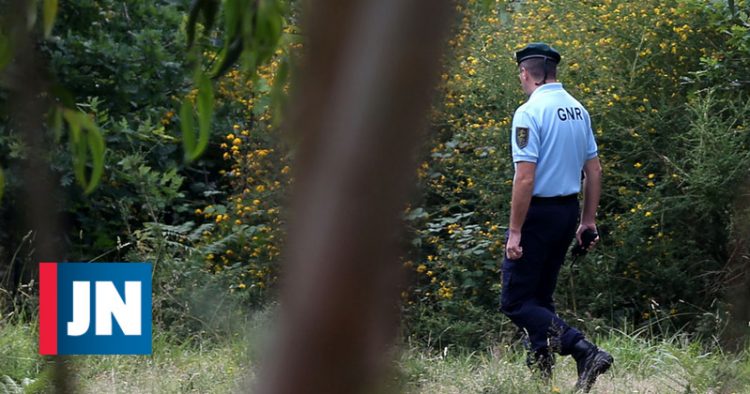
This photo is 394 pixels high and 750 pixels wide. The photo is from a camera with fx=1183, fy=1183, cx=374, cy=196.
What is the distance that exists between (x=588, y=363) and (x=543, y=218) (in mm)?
702

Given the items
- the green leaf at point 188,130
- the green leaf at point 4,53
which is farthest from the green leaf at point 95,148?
the green leaf at point 4,53

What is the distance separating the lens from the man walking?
18.0ft

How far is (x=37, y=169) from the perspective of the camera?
0.89 m

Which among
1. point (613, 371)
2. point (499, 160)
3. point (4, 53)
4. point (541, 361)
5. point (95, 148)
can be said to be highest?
point (4, 53)

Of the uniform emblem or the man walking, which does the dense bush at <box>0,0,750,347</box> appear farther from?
the uniform emblem

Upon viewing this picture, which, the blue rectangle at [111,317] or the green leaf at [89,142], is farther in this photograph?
the blue rectangle at [111,317]

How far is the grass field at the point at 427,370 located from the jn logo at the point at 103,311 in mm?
102

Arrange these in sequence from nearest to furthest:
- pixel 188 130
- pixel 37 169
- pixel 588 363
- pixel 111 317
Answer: pixel 37 169
pixel 188 130
pixel 588 363
pixel 111 317

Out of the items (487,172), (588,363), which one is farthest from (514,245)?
(487,172)

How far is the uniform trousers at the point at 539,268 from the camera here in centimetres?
555

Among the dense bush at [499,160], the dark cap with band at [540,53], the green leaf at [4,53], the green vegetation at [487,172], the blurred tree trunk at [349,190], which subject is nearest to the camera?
the blurred tree trunk at [349,190]

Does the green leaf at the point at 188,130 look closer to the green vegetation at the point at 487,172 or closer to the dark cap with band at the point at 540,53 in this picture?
the dark cap with band at the point at 540,53

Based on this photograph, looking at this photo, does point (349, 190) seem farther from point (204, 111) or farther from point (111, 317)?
point (111, 317)

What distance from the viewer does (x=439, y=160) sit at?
366 inches
